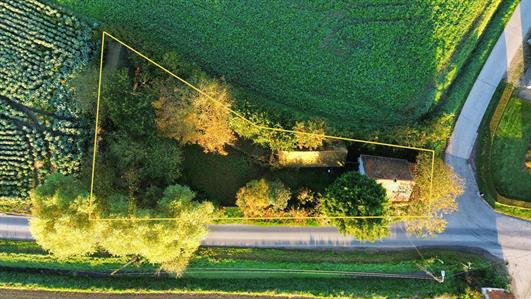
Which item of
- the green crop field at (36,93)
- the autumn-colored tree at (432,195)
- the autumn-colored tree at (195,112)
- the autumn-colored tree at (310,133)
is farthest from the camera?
the green crop field at (36,93)

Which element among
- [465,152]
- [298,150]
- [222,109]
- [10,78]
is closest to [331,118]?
[298,150]

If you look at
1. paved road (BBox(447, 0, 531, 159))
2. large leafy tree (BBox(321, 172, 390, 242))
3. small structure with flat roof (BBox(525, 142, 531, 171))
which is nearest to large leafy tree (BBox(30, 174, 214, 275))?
large leafy tree (BBox(321, 172, 390, 242))

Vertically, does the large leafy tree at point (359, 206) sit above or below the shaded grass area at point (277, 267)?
above

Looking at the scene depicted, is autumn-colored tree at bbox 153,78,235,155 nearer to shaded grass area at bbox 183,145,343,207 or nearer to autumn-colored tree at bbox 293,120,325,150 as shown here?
shaded grass area at bbox 183,145,343,207

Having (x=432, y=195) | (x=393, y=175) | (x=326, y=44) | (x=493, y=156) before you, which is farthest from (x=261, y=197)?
(x=493, y=156)

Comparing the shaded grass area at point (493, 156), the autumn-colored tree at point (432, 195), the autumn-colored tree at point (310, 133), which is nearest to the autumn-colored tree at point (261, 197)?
the autumn-colored tree at point (310, 133)

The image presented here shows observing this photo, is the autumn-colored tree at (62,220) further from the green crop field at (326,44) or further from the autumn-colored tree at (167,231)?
the green crop field at (326,44)

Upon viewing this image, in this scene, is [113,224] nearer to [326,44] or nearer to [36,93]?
[36,93]
